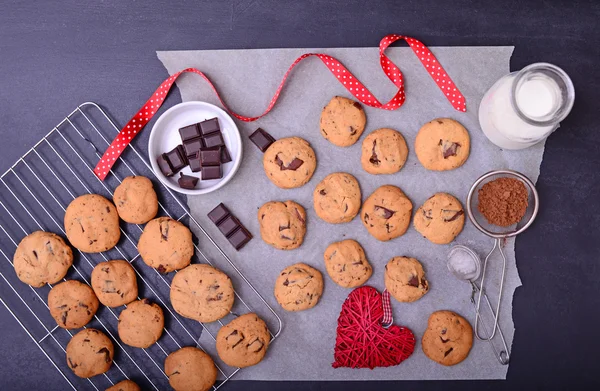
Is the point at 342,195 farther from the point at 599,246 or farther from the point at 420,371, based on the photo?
the point at 599,246

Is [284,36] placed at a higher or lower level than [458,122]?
higher

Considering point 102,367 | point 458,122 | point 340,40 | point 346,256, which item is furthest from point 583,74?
point 102,367

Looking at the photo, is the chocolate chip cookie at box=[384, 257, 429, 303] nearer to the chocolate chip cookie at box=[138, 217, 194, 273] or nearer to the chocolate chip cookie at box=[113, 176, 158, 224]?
the chocolate chip cookie at box=[138, 217, 194, 273]

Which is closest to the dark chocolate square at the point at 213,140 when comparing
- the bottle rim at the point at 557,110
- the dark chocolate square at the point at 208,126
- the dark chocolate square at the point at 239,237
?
the dark chocolate square at the point at 208,126

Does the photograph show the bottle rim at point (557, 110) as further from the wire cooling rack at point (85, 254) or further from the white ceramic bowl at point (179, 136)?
the wire cooling rack at point (85, 254)

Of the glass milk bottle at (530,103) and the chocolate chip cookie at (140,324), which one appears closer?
the glass milk bottle at (530,103)

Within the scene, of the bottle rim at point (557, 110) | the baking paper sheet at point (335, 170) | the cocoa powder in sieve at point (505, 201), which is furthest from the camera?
the baking paper sheet at point (335, 170)

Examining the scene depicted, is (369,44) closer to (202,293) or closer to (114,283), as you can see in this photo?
(202,293)
